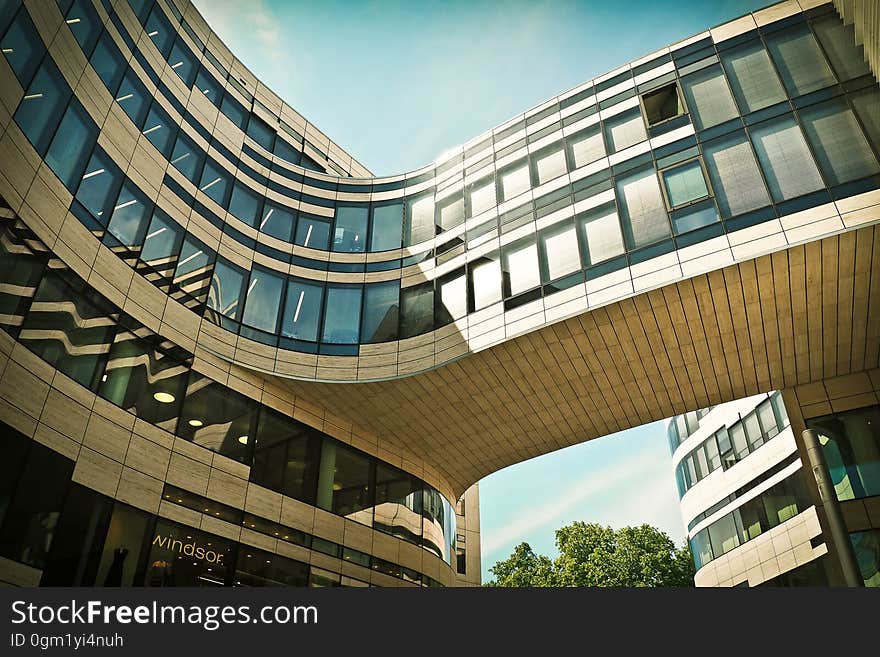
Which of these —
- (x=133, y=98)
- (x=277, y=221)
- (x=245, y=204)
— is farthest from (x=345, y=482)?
(x=133, y=98)

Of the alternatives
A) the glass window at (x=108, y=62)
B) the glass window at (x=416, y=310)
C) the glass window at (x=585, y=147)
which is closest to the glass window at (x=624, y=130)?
the glass window at (x=585, y=147)

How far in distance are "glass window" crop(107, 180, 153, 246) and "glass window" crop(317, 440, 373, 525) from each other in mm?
9243

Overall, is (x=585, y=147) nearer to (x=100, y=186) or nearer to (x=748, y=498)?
(x=100, y=186)

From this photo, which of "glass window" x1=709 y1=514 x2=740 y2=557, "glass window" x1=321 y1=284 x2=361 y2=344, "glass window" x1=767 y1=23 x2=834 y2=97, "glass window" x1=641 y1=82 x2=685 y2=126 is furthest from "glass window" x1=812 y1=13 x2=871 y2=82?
"glass window" x1=709 y1=514 x2=740 y2=557

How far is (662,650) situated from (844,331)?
16204mm

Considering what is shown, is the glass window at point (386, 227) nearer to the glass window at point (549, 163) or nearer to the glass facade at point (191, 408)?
the glass facade at point (191, 408)

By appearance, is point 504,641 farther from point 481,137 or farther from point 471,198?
point 481,137

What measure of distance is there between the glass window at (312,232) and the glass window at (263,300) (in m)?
2.05

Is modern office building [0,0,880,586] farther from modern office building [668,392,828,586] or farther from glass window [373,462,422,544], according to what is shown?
modern office building [668,392,828,586]

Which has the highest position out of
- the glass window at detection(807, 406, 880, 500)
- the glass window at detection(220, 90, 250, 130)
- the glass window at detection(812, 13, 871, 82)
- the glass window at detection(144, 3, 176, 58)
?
the glass window at detection(220, 90, 250, 130)

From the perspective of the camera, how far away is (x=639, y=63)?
1955 centimetres

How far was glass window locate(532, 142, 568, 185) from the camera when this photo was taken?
1952 cm

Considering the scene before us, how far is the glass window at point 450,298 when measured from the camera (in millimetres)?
19297

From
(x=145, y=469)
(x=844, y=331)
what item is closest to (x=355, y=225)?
(x=145, y=469)
